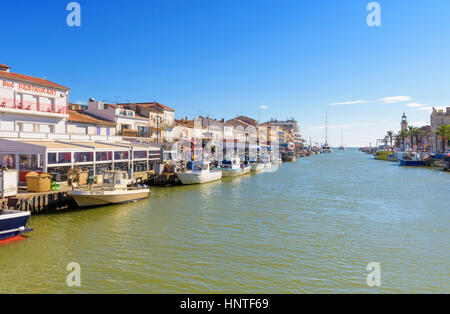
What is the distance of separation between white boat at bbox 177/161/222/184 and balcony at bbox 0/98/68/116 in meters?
17.1

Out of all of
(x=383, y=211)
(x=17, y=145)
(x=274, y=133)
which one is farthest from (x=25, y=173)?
(x=274, y=133)

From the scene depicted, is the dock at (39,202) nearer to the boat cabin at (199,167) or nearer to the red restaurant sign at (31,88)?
the red restaurant sign at (31,88)

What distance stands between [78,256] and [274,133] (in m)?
149

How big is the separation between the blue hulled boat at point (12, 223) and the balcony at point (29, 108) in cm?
2027

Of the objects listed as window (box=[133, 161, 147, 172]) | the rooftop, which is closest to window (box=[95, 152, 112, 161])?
window (box=[133, 161, 147, 172])

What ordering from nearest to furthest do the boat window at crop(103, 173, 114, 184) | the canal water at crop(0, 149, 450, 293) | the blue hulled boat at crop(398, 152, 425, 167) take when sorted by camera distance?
the canal water at crop(0, 149, 450, 293)
the boat window at crop(103, 173, 114, 184)
the blue hulled boat at crop(398, 152, 425, 167)

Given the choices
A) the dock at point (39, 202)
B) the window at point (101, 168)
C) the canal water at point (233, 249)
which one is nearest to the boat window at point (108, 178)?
the canal water at point (233, 249)

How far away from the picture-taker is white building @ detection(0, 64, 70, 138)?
109ft

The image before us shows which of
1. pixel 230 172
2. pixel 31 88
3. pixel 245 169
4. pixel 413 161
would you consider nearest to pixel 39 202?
pixel 31 88

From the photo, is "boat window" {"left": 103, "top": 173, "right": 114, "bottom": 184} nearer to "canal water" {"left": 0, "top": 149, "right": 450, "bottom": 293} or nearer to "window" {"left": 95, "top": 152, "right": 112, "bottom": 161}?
"canal water" {"left": 0, "top": 149, "right": 450, "bottom": 293}

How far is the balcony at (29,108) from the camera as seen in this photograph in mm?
33094

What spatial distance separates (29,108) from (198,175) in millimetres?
21990

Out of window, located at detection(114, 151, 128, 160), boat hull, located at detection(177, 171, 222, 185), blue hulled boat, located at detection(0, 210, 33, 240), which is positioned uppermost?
window, located at detection(114, 151, 128, 160)
